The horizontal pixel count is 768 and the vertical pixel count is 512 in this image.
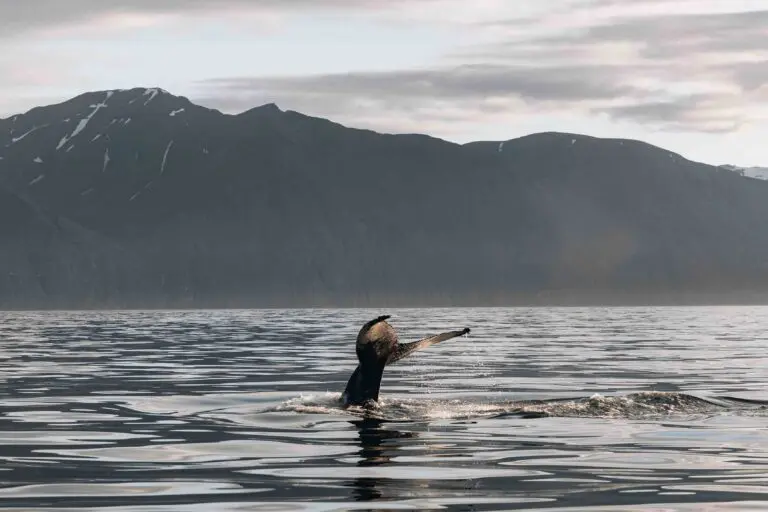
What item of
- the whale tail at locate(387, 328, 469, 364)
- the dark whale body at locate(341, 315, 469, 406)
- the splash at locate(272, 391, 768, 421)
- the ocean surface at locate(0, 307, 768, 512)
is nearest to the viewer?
the ocean surface at locate(0, 307, 768, 512)

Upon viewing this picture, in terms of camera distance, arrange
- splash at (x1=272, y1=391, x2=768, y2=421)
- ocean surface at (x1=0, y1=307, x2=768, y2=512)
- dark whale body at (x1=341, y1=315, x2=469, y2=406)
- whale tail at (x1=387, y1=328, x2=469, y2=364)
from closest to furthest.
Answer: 1. ocean surface at (x1=0, y1=307, x2=768, y2=512)
2. whale tail at (x1=387, y1=328, x2=469, y2=364)
3. dark whale body at (x1=341, y1=315, x2=469, y2=406)
4. splash at (x1=272, y1=391, x2=768, y2=421)

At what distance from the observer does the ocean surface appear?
15.7 meters

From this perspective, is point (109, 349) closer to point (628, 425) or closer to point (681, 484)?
point (628, 425)

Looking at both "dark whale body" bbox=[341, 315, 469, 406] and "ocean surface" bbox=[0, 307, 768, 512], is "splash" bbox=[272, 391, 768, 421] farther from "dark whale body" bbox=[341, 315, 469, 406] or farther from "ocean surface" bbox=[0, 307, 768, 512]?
"dark whale body" bbox=[341, 315, 469, 406]

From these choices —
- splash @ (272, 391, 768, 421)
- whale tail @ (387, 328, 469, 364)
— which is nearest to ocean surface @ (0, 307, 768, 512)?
splash @ (272, 391, 768, 421)

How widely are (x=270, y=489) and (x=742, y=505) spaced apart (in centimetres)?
525

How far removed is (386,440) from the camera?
21484 millimetres

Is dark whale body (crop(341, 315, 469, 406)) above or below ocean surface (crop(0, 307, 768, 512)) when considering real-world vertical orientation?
above

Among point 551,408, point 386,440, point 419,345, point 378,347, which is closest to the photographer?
point 386,440

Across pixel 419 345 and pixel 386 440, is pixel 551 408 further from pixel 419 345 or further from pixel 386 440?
pixel 386 440

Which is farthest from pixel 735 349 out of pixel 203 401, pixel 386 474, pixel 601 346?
pixel 386 474

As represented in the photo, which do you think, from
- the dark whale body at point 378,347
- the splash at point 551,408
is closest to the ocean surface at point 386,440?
the splash at point 551,408

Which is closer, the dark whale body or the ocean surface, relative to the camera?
the ocean surface

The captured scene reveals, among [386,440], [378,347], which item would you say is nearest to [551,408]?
[378,347]
